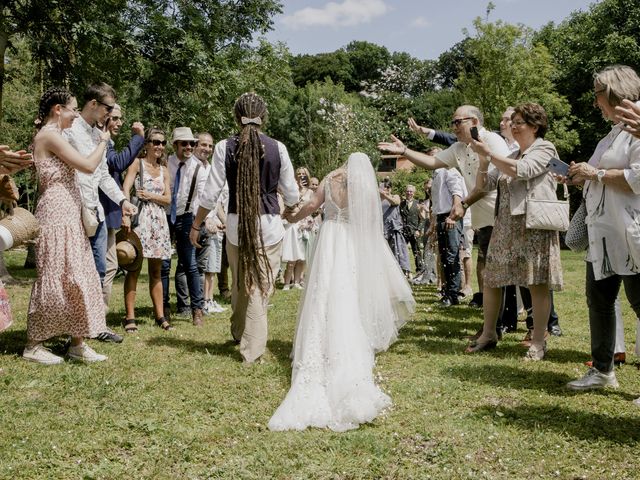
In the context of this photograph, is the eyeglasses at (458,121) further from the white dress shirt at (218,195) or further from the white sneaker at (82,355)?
the white sneaker at (82,355)

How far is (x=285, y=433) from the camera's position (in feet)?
12.9

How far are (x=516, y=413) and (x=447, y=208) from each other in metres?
5.66

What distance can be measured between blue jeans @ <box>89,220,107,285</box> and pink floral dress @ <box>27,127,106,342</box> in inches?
41.2

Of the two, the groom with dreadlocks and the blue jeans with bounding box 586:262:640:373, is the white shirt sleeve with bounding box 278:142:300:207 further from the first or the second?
the blue jeans with bounding box 586:262:640:373

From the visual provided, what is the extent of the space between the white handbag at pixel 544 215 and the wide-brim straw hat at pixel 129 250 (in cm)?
433

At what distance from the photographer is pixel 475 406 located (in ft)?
14.8

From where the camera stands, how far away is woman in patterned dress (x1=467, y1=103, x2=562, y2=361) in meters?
5.59

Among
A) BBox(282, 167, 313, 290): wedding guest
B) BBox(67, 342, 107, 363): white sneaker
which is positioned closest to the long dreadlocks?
BBox(67, 342, 107, 363): white sneaker

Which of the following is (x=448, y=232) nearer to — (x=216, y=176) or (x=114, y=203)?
(x=216, y=176)

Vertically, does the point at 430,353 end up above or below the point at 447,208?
below

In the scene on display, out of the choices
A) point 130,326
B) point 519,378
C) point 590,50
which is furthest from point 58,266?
point 590,50

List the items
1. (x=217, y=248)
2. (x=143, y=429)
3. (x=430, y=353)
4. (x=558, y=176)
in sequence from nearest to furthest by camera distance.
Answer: (x=143, y=429)
(x=558, y=176)
(x=430, y=353)
(x=217, y=248)

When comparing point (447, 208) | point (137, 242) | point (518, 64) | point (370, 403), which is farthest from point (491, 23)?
point (370, 403)

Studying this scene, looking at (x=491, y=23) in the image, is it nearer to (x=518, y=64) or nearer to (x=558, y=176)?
(x=518, y=64)
